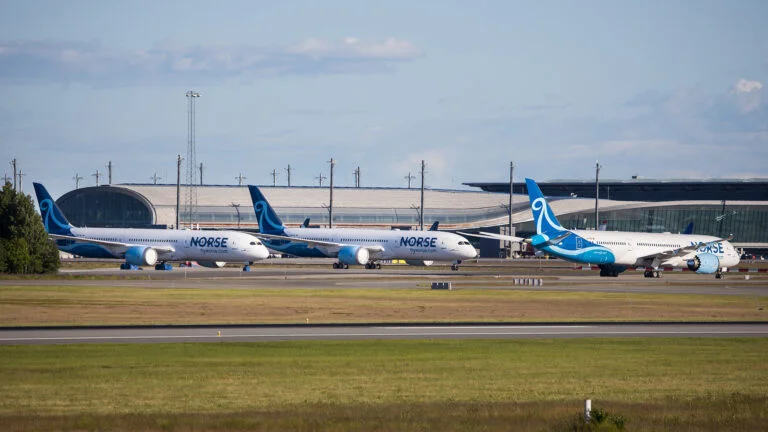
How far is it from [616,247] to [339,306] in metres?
49.2

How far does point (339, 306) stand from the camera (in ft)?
178

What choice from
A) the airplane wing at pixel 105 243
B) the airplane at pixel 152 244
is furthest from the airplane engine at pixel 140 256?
the airplane wing at pixel 105 243

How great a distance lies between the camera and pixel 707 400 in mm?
24453

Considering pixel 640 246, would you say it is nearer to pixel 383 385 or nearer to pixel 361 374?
pixel 361 374

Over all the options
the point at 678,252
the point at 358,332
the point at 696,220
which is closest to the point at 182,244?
the point at 678,252

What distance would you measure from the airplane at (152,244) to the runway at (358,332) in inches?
2567

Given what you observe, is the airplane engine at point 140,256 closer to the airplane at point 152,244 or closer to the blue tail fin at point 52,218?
the airplane at point 152,244

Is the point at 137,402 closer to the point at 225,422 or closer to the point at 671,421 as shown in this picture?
the point at 225,422

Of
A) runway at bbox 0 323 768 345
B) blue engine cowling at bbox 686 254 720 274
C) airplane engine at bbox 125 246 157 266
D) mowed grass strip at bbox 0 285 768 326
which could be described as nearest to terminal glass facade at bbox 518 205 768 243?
blue engine cowling at bbox 686 254 720 274

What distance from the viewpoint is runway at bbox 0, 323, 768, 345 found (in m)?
37.2

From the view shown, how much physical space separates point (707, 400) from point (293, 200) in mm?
168108

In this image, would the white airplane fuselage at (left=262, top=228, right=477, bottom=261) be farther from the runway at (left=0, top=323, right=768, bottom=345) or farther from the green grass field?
the green grass field

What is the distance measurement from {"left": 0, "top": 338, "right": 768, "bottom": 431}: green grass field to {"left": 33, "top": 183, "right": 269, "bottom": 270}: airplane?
71906 mm

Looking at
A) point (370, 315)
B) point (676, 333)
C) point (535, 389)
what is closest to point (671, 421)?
point (535, 389)
